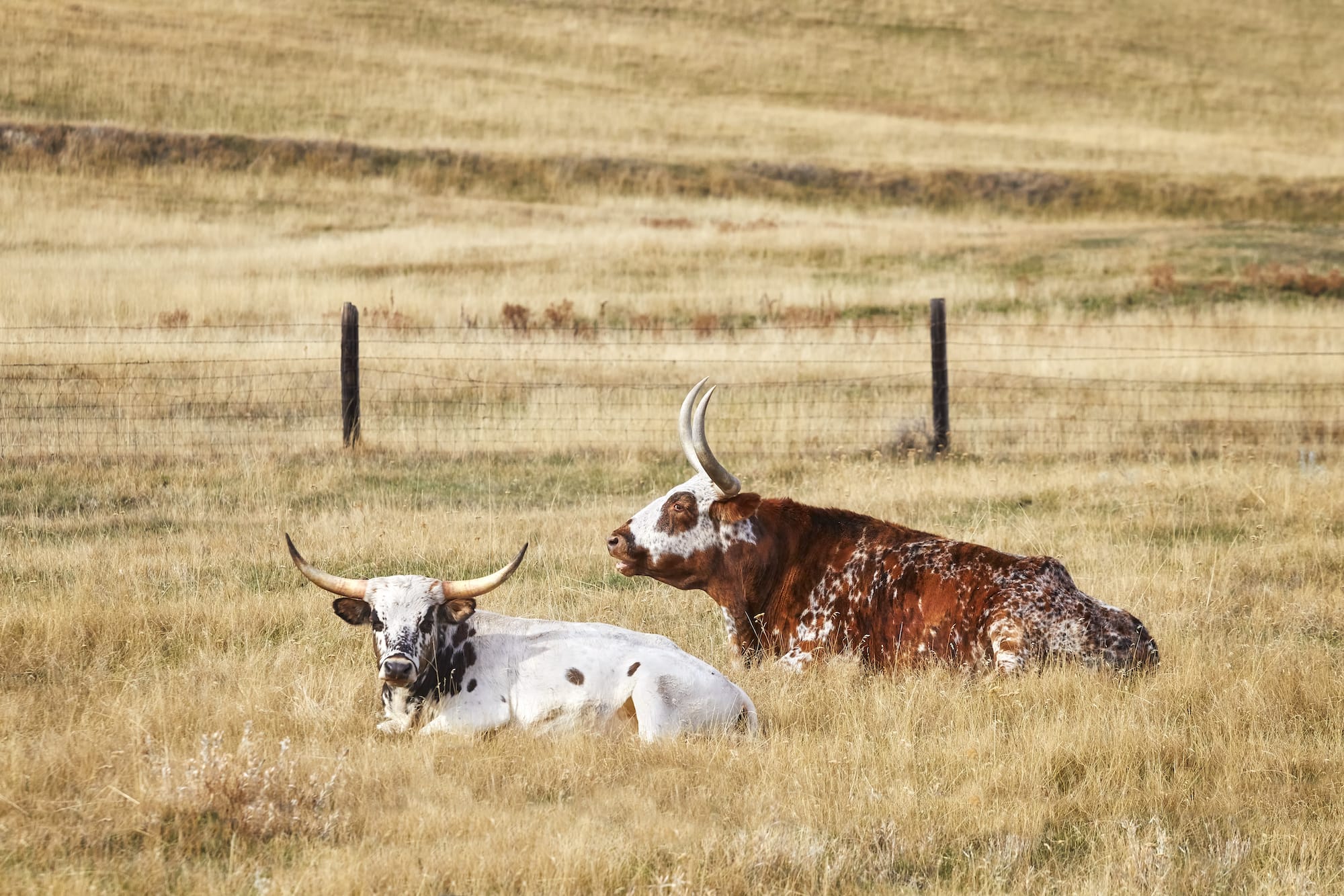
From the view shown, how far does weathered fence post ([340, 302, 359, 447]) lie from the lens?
14.7m

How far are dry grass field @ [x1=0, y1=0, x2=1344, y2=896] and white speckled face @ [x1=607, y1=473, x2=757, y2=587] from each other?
534 millimetres

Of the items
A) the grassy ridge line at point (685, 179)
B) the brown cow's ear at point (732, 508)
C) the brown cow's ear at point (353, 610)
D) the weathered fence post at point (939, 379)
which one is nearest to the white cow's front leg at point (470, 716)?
the brown cow's ear at point (353, 610)

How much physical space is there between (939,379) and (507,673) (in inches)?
365

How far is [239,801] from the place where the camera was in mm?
5215

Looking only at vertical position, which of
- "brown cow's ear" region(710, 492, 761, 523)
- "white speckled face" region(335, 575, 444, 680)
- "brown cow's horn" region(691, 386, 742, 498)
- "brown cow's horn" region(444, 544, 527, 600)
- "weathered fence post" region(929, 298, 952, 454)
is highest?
"weathered fence post" region(929, 298, 952, 454)

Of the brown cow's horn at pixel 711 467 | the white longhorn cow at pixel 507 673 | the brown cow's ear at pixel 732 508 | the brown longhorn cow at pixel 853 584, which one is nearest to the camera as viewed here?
the white longhorn cow at pixel 507 673

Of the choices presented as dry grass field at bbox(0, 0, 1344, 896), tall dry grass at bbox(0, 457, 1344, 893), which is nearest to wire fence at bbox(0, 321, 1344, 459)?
dry grass field at bbox(0, 0, 1344, 896)

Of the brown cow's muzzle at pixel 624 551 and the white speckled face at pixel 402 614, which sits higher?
the brown cow's muzzle at pixel 624 551

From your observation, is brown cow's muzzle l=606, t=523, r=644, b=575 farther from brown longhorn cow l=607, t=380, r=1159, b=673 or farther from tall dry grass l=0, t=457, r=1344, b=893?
tall dry grass l=0, t=457, r=1344, b=893

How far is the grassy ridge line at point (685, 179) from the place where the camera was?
4009 cm

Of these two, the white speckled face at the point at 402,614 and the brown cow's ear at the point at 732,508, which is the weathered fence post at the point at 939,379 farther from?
the white speckled face at the point at 402,614

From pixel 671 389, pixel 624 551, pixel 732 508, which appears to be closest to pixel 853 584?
pixel 732 508

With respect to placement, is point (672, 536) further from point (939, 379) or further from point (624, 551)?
point (939, 379)

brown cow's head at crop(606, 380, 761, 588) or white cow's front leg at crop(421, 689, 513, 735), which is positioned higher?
brown cow's head at crop(606, 380, 761, 588)
